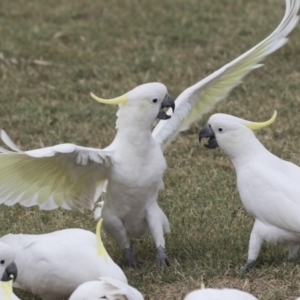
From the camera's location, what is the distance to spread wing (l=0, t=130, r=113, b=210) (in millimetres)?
3820

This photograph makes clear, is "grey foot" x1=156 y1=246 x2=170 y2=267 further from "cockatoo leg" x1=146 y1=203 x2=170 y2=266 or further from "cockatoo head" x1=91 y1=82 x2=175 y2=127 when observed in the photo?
"cockatoo head" x1=91 y1=82 x2=175 y2=127

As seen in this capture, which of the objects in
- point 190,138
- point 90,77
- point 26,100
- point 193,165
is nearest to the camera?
point 193,165

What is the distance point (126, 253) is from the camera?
4277 millimetres

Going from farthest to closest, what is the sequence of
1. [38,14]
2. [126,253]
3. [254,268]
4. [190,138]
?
[38,14] → [190,138] → [126,253] → [254,268]

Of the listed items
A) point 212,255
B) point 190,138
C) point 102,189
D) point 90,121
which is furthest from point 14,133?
point 212,255

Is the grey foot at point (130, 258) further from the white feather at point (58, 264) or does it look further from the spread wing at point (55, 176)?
the white feather at point (58, 264)

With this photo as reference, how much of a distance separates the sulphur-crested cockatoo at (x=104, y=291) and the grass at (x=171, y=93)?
0.62 m

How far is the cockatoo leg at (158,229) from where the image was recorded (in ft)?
13.5

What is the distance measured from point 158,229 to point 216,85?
1.02 metres

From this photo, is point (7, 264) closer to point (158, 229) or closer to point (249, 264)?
point (158, 229)

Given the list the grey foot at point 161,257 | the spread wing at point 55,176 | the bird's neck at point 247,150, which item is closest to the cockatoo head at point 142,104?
the spread wing at point 55,176

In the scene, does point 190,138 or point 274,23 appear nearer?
point 190,138

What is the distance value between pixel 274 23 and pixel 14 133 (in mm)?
3175

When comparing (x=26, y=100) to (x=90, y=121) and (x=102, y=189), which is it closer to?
(x=90, y=121)
